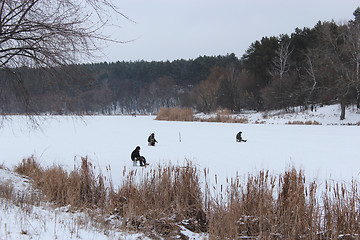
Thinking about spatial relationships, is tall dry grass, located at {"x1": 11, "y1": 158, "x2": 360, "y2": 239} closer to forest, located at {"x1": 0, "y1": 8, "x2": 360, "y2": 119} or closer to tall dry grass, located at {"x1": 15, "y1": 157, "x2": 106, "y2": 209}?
tall dry grass, located at {"x1": 15, "y1": 157, "x2": 106, "y2": 209}

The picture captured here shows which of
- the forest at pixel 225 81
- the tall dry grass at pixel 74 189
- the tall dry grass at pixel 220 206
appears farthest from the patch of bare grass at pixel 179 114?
the tall dry grass at pixel 220 206

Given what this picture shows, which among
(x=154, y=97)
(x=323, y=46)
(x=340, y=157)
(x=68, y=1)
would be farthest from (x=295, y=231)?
(x=154, y=97)

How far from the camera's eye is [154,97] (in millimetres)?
89750

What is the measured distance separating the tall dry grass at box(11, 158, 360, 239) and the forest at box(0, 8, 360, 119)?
1727mm

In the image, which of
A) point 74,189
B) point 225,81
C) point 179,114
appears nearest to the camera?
point 74,189

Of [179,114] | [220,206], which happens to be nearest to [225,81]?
[179,114]

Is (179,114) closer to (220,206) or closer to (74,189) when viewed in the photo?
(74,189)

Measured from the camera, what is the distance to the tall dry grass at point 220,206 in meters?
3.82

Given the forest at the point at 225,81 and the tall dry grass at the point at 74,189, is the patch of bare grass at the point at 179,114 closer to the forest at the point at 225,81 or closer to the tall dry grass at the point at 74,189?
the forest at the point at 225,81

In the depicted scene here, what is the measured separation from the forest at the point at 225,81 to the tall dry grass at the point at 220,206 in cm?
173

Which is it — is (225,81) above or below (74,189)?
above

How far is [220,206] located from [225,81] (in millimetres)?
50203

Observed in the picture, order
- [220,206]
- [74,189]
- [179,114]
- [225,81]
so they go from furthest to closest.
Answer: [225,81] < [179,114] < [74,189] < [220,206]

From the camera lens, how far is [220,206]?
4.21 metres
